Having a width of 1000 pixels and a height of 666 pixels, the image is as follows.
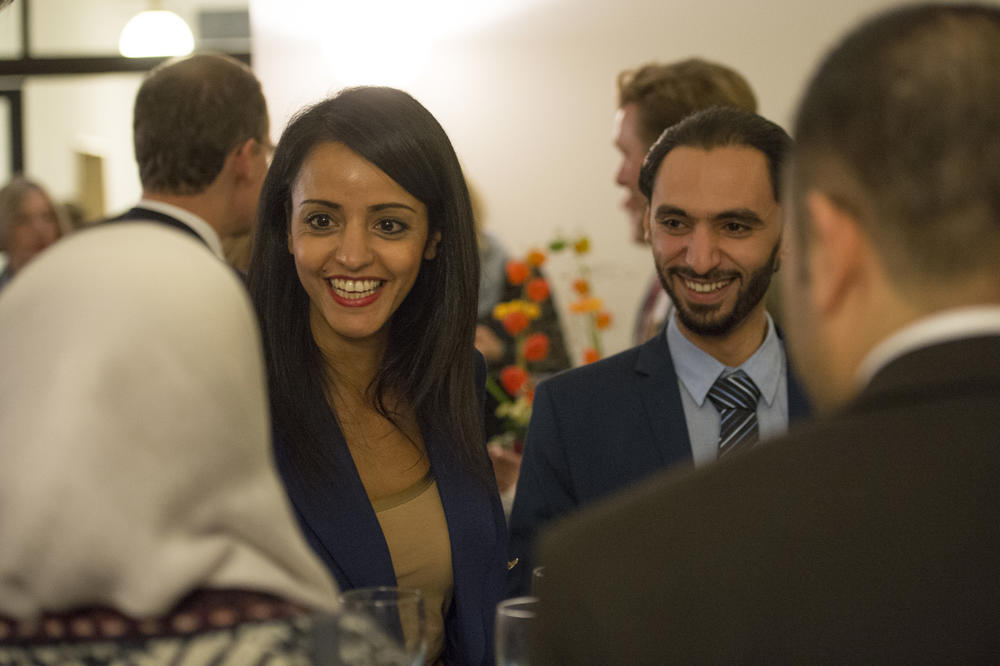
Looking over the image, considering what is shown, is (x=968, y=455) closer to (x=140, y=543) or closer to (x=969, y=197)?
(x=969, y=197)

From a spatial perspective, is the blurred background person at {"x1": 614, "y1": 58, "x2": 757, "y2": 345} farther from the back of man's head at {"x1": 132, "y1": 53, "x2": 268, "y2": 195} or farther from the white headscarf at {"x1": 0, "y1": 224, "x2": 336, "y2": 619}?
the white headscarf at {"x1": 0, "y1": 224, "x2": 336, "y2": 619}

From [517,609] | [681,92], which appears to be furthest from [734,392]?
[681,92]

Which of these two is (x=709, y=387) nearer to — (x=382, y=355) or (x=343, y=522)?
(x=382, y=355)

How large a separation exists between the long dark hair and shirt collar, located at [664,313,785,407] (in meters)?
0.44

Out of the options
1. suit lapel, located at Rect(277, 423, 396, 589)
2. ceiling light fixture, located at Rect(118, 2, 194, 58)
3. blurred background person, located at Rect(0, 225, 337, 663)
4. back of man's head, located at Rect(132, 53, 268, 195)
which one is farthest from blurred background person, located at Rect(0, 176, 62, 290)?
blurred background person, located at Rect(0, 225, 337, 663)

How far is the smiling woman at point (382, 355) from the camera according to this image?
6.88 feet

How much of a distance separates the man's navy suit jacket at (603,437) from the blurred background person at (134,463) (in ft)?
4.38

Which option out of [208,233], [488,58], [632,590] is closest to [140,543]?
[632,590]

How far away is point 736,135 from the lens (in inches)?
92.8

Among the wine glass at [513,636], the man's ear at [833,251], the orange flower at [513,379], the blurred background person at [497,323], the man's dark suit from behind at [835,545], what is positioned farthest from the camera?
the blurred background person at [497,323]

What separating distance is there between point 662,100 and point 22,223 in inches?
139

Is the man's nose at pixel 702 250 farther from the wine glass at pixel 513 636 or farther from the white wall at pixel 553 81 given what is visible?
the white wall at pixel 553 81

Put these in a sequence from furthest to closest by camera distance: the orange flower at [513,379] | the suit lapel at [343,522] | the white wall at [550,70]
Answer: the white wall at [550,70] < the orange flower at [513,379] < the suit lapel at [343,522]

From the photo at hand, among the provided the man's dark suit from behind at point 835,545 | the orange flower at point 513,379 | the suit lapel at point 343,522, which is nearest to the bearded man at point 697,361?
the suit lapel at point 343,522
